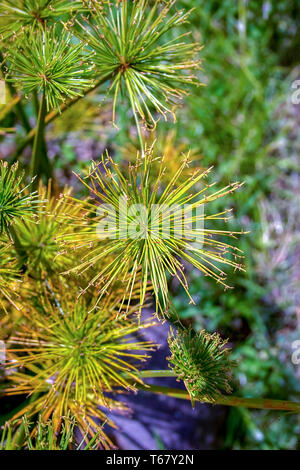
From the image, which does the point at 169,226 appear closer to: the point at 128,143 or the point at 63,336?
the point at 63,336

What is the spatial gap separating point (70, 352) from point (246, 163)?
2.82ft

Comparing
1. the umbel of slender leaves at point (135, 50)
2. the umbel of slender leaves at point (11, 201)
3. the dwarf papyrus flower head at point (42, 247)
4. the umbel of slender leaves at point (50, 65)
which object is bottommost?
the dwarf papyrus flower head at point (42, 247)

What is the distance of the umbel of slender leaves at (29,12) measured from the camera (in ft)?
1.92

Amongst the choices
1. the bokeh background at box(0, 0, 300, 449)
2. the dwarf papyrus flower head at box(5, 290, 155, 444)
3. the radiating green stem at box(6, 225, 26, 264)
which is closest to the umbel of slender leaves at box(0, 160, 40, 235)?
the radiating green stem at box(6, 225, 26, 264)

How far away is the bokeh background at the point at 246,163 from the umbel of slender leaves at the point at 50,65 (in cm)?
42

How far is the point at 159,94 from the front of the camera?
2.17 feet

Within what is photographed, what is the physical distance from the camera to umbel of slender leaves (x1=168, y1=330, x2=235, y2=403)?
50 cm

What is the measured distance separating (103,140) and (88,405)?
2.72 feet

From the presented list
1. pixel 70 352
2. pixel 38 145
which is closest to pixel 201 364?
pixel 70 352

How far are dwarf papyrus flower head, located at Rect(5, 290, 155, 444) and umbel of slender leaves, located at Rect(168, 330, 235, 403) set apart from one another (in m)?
0.09

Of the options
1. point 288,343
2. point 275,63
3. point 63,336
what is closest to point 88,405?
point 63,336
